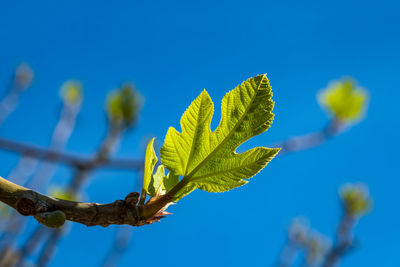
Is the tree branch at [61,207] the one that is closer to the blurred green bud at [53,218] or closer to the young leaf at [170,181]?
the blurred green bud at [53,218]

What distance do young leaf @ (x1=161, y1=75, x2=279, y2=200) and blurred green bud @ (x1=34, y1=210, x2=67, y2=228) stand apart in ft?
0.86

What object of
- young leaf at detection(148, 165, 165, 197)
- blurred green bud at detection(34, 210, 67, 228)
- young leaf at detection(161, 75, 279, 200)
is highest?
young leaf at detection(161, 75, 279, 200)

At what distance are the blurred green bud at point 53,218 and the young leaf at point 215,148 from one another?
0.26 metres

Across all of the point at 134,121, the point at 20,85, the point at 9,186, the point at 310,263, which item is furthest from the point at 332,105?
the point at 310,263

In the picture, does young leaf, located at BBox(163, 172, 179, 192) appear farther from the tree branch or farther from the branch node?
the branch node

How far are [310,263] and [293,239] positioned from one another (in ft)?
4.13

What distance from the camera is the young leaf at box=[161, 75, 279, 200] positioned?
0.85 m

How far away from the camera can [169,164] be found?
0.90m

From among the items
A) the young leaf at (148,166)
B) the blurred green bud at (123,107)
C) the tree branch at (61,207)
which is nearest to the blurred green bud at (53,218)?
the tree branch at (61,207)

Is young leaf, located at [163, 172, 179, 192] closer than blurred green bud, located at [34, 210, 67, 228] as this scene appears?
No

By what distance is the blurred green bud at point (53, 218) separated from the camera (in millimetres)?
723

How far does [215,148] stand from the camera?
2.97 ft

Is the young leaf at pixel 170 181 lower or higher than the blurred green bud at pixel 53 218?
higher

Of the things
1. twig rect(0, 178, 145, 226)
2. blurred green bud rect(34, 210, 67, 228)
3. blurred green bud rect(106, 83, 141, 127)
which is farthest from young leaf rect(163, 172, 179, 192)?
blurred green bud rect(106, 83, 141, 127)
